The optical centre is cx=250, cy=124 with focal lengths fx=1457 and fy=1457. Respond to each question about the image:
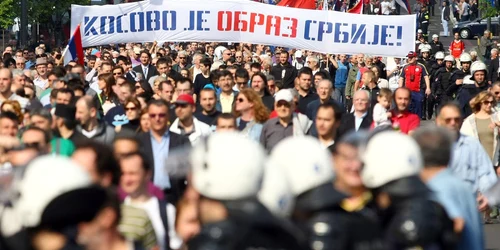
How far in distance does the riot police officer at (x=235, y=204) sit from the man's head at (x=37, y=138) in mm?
3930

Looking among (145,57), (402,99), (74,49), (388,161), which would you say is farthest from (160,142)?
(145,57)

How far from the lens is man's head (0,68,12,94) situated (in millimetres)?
13984

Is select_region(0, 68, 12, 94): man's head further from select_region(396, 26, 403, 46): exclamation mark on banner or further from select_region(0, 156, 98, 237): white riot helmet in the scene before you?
select_region(0, 156, 98, 237): white riot helmet

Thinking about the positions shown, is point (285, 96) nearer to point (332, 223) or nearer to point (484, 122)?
point (484, 122)

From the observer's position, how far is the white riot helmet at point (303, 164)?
5.40 m

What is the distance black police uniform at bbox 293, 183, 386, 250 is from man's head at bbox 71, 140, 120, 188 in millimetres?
1425

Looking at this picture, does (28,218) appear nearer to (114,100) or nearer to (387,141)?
(387,141)

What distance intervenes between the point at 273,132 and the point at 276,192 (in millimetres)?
7151

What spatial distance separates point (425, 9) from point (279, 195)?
49348mm

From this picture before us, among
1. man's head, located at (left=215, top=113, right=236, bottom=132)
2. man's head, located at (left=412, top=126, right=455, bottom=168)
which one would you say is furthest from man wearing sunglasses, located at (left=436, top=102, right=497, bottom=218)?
man's head, located at (left=412, top=126, right=455, bottom=168)

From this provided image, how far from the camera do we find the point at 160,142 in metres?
10.9

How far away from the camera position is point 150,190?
25.0 ft

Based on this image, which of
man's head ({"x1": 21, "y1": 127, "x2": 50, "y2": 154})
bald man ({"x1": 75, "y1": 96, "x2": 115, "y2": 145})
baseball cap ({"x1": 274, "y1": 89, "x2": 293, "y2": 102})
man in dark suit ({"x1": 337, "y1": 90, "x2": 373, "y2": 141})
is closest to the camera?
man's head ({"x1": 21, "y1": 127, "x2": 50, "y2": 154})

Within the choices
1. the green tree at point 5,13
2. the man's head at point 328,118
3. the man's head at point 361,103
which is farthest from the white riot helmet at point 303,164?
the green tree at point 5,13
